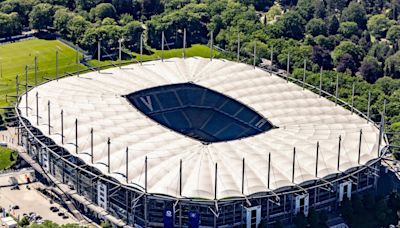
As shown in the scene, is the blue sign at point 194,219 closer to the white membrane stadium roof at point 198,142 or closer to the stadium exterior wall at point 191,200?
the stadium exterior wall at point 191,200

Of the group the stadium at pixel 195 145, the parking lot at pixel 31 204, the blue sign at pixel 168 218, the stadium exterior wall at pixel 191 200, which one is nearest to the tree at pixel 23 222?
the parking lot at pixel 31 204

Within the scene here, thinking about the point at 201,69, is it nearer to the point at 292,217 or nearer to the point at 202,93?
the point at 202,93

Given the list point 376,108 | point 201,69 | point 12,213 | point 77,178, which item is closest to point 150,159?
point 77,178

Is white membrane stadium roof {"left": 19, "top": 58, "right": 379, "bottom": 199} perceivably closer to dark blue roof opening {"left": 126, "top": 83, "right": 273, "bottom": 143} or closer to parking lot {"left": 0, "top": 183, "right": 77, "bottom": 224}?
dark blue roof opening {"left": 126, "top": 83, "right": 273, "bottom": 143}

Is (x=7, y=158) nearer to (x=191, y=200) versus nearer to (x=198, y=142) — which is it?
(x=198, y=142)

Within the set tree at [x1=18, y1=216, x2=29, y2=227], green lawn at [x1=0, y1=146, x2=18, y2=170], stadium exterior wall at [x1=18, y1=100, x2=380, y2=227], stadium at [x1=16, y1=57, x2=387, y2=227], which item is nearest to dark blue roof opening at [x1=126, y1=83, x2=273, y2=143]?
stadium at [x1=16, y1=57, x2=387, y2=227]

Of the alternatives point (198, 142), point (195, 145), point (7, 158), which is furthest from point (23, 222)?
point (7, 158)
